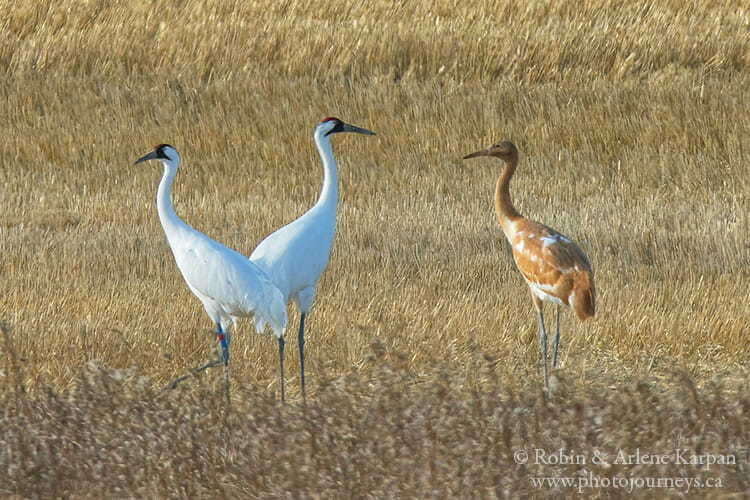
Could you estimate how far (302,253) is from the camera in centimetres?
557

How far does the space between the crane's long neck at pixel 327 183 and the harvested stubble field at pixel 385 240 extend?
802mm

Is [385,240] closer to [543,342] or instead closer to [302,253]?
[543,342]

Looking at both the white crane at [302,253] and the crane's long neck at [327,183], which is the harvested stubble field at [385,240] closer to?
the white crane at [302,253]

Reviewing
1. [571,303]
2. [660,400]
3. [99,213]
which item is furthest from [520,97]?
[660,400]

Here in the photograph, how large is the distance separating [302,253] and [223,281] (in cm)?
56

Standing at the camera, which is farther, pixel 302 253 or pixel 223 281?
pixel 302 253

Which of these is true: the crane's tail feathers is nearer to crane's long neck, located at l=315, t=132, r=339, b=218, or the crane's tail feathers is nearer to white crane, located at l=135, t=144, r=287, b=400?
crane's long neck, located at l=315, t=132, r=339, b=218

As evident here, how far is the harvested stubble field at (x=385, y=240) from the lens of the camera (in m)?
3.58

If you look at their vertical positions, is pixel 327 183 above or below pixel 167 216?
above

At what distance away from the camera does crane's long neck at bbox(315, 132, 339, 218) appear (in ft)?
19.5

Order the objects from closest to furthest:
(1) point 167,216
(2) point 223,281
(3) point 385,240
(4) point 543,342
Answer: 1. (2) point 223,281
2. (1) point 167,216
3. (4) point 543,342
4. (3) point 385,240

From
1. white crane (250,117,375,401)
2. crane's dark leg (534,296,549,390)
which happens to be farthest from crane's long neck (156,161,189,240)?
crane's dark leg (534,296,549,390)

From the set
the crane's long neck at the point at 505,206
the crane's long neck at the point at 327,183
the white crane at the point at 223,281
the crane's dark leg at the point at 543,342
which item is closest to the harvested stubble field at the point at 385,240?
the crane's dark leg at the point at 543,342

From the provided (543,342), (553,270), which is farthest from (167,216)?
(543,342)
